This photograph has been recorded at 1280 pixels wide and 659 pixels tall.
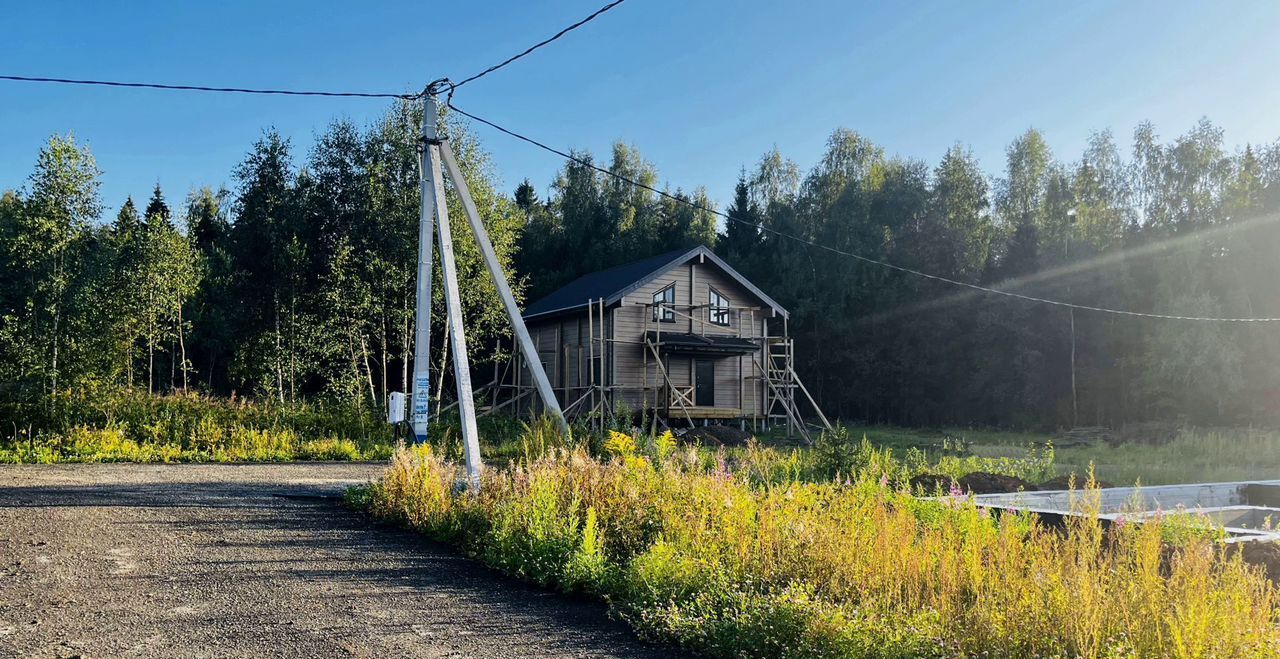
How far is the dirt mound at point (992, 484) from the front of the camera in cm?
1142

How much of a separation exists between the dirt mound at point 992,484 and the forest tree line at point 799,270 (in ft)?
26.7

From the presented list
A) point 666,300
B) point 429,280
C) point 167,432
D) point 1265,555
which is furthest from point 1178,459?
point 167,432

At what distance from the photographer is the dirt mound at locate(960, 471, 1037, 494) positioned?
11422 millimetres

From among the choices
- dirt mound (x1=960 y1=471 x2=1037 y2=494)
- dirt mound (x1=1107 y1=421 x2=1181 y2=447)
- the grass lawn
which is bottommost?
dirt mound (x1=1107 y1=421 x2=1181 y2=447)

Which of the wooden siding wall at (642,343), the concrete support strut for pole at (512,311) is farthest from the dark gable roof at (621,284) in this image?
the concrete support strut for pole at (512,311)

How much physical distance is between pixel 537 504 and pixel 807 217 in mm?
39832

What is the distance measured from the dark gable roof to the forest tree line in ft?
5.79

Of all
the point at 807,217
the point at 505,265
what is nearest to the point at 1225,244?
the point at 807,217

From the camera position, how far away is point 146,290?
2873 cm

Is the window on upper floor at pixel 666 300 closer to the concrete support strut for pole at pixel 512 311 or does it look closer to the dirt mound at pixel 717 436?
the dirt mound at pixel 717 436

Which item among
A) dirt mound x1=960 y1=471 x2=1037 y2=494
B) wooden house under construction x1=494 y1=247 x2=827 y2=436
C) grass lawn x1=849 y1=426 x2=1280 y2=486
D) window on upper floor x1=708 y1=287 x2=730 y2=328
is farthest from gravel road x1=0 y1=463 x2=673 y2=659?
window on upper floor x1=708 y1=287 x2=730 y2=328

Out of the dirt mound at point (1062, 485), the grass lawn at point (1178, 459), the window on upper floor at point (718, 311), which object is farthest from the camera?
the window on upper floor at point (718, 311)

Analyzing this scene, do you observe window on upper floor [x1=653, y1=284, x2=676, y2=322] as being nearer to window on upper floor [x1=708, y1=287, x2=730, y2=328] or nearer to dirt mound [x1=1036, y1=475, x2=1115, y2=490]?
window on upper floor [x1=708, y1=287, x2=730, y2=328]

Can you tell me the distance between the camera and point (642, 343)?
27.8 m
